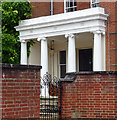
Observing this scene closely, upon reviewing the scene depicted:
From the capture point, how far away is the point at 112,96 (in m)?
9.35

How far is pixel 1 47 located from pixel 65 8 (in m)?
4.61

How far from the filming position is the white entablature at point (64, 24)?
54.4 ft

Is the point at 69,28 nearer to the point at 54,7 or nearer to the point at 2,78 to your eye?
the point at 54,7

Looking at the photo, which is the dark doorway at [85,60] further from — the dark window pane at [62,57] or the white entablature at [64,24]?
the white entablature at [64,24]

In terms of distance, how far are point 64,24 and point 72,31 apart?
2.20 feet

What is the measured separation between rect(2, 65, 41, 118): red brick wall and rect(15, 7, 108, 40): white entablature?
9.55 metres

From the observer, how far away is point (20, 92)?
715 cm

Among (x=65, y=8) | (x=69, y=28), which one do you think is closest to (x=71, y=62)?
(x=69, y=28)

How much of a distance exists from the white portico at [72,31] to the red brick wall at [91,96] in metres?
6.77

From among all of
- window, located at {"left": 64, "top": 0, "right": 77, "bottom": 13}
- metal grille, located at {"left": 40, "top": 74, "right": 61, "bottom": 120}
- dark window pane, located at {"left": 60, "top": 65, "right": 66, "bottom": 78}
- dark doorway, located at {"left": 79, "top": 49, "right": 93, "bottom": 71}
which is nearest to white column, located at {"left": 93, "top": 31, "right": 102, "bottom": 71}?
window, located at {"left": 64, "top": 0, "right": 77, "bottom": 13}

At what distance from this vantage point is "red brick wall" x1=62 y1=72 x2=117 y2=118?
30.8ft

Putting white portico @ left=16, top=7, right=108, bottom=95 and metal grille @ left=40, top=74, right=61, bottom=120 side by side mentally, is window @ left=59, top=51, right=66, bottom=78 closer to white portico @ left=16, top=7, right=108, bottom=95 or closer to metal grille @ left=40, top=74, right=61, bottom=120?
white portico @ left=16, top=7, right=108, bottom=95

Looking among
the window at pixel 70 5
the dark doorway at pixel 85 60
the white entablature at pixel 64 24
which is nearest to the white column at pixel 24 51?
the white entablature at pixel 64 24

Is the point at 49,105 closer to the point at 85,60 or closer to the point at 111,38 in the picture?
the point at 111,38
